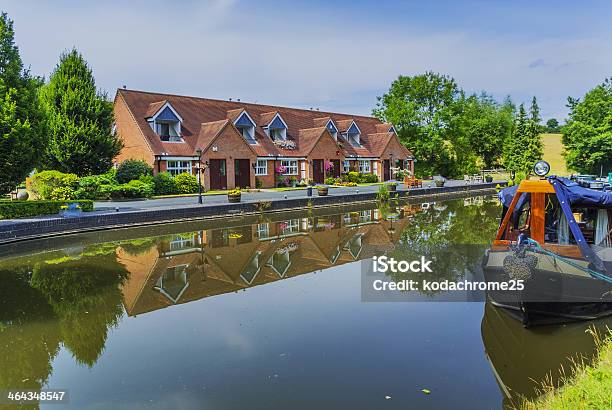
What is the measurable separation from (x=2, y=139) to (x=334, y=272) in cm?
1315

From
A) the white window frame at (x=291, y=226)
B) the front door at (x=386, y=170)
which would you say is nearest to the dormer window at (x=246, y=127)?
the front door at (x=386, y=170)

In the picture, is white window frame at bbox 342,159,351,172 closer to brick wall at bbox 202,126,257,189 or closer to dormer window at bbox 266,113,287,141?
dormer window at bbox 266,113,287,141

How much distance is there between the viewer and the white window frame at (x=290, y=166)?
42406mm

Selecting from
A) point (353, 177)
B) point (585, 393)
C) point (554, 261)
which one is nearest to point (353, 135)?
point (353, 177)

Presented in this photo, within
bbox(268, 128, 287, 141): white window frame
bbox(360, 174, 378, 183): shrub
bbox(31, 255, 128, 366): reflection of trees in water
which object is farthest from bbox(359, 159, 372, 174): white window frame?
bbox(31, 255, 128, 366): reflection of trees in water

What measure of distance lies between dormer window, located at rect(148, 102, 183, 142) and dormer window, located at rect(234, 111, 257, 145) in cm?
514

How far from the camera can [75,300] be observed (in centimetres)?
1065

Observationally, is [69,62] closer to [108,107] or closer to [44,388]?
[108,107]

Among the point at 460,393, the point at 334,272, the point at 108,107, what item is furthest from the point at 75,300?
the point at 108,107

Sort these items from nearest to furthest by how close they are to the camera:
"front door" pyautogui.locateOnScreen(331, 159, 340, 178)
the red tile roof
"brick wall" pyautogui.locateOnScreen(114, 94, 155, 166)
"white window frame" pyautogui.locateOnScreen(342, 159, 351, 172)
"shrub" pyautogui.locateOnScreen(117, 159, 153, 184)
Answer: "shrub" pyautogui.locateOnScreen(117, 159, 153, 184)
"brick wall" pyautogui.locateOnScreen(114, 94, 155, 166)
the red tile roof
"front door" pyautogui.locateOnScreen(331, 159, 340, 178)
"white window frame" pyautogui.locateOnScreen(342, 159, 351, 172)

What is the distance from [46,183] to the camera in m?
27.2

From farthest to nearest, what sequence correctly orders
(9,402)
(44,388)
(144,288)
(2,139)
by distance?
(2,139), (144,288), (44,388), (9,402)

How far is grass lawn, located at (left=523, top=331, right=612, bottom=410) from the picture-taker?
488 centimetres

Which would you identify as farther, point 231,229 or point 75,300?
point 231,229
